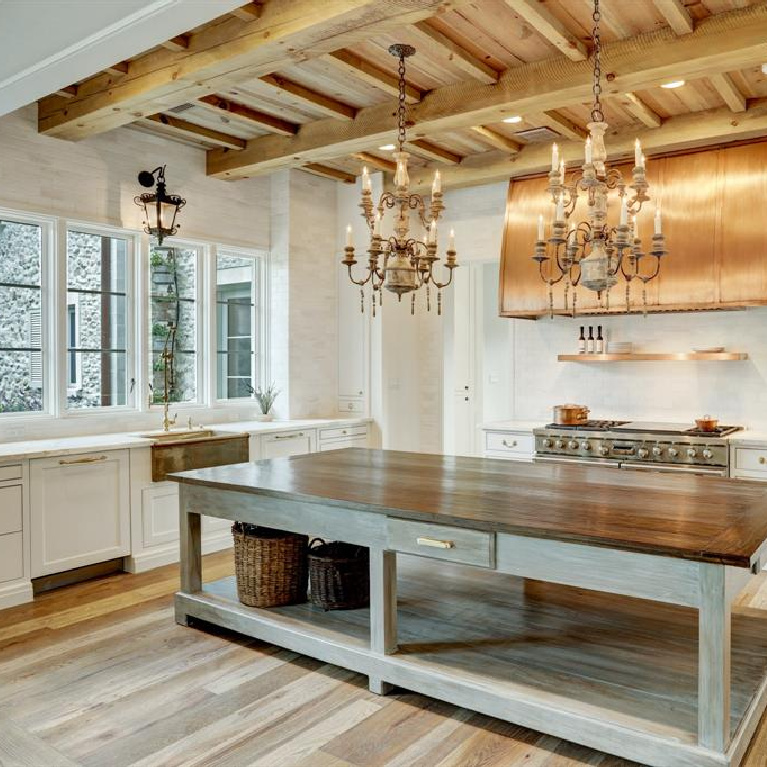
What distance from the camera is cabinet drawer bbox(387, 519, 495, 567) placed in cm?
256

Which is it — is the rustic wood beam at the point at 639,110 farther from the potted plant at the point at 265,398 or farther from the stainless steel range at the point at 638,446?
the potted plant at the point at 265,398

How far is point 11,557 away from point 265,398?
2.52m

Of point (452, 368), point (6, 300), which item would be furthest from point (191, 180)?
point (452, 368)

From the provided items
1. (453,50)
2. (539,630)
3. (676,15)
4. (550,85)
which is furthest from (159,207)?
(539,630)

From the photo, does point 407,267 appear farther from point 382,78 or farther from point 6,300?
point 6,300

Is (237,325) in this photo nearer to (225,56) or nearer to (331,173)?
(331,173)

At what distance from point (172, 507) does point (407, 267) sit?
262cm

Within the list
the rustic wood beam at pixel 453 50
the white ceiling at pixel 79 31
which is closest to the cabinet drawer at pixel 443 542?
the white ceiling at pixel 79 31

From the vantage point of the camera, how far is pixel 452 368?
7121mm

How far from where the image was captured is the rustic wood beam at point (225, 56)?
3137 mm

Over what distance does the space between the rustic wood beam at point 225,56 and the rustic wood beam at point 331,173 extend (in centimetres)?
202

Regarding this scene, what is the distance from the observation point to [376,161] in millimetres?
6145

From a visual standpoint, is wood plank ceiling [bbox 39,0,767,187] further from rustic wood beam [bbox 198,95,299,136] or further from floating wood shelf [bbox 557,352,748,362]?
floating wood shelf [bbox 557,352,748,362]

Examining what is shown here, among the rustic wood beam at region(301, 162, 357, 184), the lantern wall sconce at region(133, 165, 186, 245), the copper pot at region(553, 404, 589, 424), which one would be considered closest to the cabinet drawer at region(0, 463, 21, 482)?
the lantern wall sconce at region(133, 165, 186, 245)
